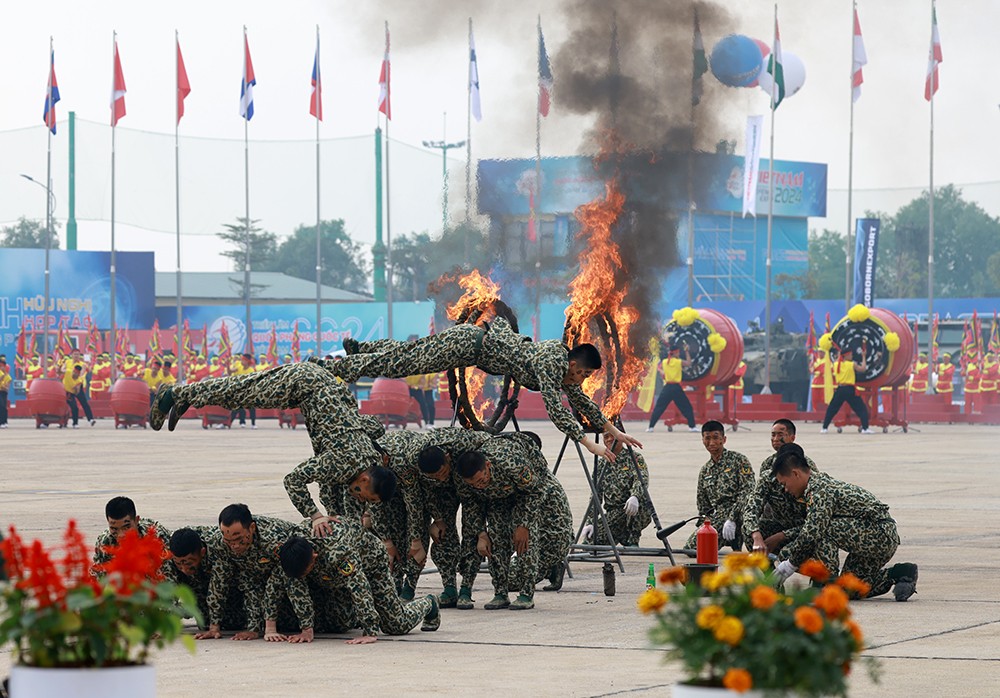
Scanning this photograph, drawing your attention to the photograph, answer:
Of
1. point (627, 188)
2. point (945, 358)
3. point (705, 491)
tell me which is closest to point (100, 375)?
point (945, 358)

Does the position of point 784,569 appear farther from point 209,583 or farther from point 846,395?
point 846,395

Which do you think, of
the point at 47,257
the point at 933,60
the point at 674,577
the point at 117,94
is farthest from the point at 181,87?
the point at 674,577

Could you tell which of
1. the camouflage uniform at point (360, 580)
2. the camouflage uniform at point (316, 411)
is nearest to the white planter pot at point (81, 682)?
the camouflage uniform at point (360, 580)

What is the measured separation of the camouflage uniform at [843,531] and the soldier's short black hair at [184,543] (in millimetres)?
3983

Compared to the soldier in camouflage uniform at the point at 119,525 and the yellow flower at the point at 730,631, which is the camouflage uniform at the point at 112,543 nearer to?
the soldier in camouflage uniform at the point at 119,525

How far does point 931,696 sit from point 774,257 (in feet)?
255

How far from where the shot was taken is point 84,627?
5.06 meters

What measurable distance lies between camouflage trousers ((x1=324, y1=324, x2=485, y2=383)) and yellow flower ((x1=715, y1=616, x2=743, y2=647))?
7656 mm

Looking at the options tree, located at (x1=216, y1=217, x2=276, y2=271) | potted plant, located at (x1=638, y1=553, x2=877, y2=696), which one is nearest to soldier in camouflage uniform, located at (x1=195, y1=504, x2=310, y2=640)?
potted plant, located at (x1=638, y1=553, x2=877, y2=696)

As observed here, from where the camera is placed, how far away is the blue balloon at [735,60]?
27281mm

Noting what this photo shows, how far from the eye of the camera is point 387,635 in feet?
34.6

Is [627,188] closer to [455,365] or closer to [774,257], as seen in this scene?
[455,365]

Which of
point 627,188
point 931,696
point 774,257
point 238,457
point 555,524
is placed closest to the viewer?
point 931,696

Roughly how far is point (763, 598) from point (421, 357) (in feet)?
25.8
